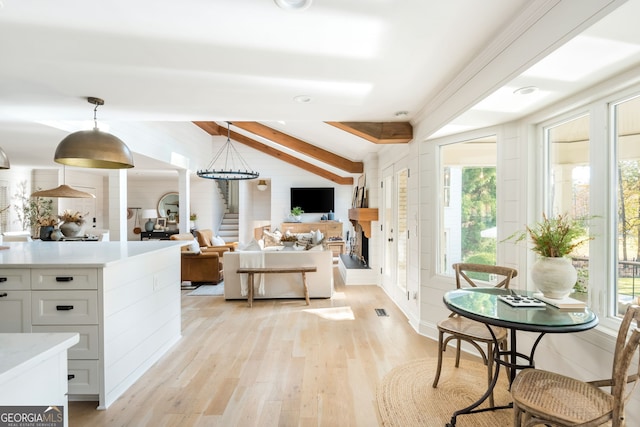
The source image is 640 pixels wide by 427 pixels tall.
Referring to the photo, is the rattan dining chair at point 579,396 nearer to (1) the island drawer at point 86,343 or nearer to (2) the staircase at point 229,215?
(1) the island drawer at point 86,343

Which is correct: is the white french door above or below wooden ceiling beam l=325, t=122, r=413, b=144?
below

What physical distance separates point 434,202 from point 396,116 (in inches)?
40.4

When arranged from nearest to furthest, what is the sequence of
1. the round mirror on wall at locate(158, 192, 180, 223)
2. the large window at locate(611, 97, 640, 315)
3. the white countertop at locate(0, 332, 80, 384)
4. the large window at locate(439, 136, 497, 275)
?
1. the white countertop at locate(0, 332, 80, 384)
2. the large window at locate(611, 97, 640, 315)
3. the large window at locate(439, 136, 497, 275)
4. the round mirror on wall at locate(158, 192, 180, 223)

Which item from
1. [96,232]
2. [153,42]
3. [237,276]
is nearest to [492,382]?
[153,42]

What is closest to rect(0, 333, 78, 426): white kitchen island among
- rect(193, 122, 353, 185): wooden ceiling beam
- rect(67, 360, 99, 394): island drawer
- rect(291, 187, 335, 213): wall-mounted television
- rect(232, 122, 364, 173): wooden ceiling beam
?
rect(67, 360, 99, 394): island drawer

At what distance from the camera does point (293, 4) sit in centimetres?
150

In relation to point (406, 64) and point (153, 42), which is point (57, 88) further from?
point (406, 64)

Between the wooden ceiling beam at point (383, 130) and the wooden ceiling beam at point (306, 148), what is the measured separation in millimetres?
3143

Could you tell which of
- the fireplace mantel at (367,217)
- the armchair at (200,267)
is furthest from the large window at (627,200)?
the armchair at (200,267)

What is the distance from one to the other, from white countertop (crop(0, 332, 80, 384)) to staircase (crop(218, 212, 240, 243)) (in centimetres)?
938

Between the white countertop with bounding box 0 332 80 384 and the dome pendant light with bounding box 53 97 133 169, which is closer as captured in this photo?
the white countertop with bounding box 0 332 80 384

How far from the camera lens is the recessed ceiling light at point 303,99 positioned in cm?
276

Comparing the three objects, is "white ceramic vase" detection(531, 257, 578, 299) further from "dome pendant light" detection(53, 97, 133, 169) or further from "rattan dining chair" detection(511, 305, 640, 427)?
"dome pendant light" detection(53, 97, 133, 169)

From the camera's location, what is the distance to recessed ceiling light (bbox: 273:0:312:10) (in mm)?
1484
